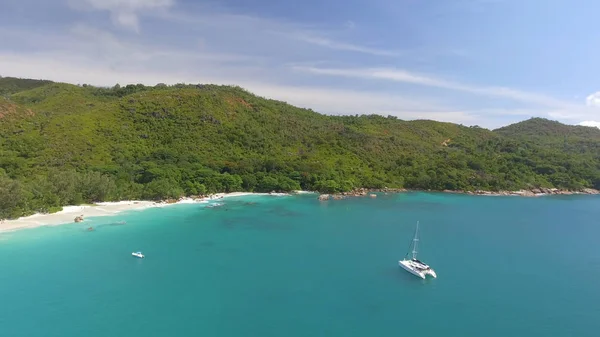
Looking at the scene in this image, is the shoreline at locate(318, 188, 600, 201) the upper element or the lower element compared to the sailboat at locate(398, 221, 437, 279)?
upper

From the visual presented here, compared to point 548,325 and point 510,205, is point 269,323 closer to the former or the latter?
point 548,325

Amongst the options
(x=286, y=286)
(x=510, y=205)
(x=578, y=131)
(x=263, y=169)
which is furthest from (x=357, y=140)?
(x=578, y=131)

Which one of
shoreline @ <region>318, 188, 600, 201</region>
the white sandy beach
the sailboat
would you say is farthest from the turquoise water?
shoreline @ <region>318, 188, 600, 201</region>

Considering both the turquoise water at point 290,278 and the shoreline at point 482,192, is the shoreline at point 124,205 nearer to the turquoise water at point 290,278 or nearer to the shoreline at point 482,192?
the shoreline at point 482,192

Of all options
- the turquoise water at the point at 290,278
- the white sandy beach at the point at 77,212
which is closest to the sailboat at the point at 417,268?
the turquoise water at the point at 290,278

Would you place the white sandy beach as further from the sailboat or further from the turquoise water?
the sailboat

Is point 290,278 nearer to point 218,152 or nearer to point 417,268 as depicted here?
point 417,268
